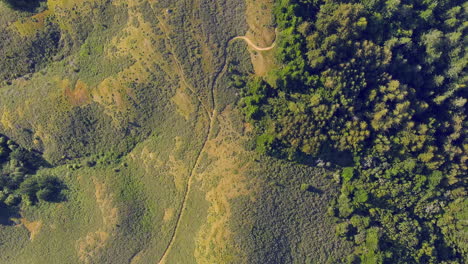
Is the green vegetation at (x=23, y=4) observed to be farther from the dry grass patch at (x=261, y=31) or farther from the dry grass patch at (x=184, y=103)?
the dry grass patch at (x=261, y=31)

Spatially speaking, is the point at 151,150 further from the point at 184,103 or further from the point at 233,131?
the point at 233,131

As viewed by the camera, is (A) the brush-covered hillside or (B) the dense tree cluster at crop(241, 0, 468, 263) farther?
(A) the brush-covered hillside

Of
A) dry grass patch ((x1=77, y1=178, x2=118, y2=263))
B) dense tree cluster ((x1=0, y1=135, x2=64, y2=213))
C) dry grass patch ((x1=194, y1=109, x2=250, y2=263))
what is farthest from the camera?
dense tree cluster ((x1=0, y1=135, x2=64, y2=213))

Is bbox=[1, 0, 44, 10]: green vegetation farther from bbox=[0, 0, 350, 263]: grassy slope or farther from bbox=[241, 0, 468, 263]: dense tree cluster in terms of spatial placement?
bbox=[241, 0, 468, 263]: dense tree cluster

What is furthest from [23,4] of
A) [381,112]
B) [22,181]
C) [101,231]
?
[381,112]

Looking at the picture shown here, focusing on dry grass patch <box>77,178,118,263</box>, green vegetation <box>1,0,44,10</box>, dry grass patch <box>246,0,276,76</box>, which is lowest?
dry grass patch <box>77,178,118,263</box>

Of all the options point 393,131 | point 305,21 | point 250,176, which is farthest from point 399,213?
point 305,21

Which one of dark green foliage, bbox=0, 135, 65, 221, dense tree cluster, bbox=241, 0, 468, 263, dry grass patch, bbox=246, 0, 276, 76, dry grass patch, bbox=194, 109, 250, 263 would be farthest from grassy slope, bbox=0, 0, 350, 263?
dense tree cluster, bbox=241, 0, 468, 263
